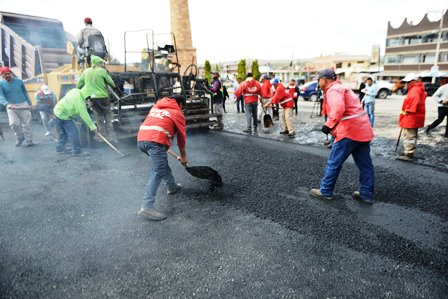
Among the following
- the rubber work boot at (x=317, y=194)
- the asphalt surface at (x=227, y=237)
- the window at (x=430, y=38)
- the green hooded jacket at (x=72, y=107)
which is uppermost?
the window at (x=430, y=38)

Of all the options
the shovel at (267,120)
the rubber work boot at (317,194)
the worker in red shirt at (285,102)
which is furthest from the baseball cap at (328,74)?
the shovel at (267,120)

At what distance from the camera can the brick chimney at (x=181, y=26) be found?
20000 millimetres

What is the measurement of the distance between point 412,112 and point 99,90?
5.91m

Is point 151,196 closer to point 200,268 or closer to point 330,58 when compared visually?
point 200,268

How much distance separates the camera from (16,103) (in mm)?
6328

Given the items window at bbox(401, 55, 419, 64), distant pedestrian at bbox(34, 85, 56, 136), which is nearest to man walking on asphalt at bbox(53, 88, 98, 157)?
distant pedestrian at bbox(34, 85, 56, 136)

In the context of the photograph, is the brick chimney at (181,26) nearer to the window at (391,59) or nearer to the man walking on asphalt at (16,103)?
the man walking on asphalt at (16,103)

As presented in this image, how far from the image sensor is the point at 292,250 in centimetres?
252

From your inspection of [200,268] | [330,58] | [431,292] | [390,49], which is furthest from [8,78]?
[330,58]

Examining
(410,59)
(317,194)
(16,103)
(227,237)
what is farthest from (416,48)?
(227,237)

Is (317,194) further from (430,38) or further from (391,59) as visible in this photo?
(391,59)

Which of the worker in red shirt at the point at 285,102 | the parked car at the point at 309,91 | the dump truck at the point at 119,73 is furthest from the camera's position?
the parked car at the point at 309,91

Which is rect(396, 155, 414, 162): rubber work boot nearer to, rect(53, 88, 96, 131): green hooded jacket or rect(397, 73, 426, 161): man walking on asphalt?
rect(397, 73, 426, 161): man walking on asphalt

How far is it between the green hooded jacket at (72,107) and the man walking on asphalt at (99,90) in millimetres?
261
